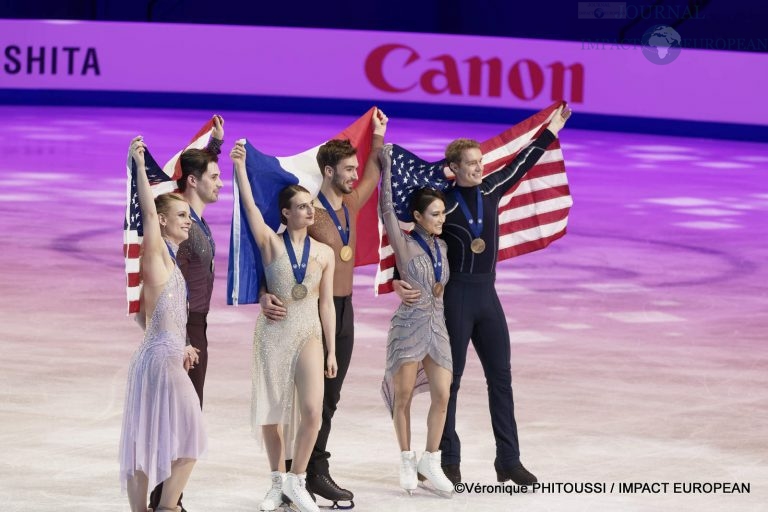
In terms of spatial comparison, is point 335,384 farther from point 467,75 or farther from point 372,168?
point 467,75

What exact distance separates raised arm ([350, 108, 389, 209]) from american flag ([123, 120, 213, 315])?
2.58 ft

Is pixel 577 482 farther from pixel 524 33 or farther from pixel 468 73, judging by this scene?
pixel 524 33

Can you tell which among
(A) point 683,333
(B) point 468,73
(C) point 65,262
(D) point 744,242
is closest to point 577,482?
(A) point 683,333

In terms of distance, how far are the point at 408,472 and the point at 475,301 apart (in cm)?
76

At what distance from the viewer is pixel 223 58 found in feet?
70.3

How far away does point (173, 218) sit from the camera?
5.59m

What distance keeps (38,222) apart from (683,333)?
5797mm

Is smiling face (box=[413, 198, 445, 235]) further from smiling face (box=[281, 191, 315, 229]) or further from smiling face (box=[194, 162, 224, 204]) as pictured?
smiling face (box=[194, 162, 224, 204])

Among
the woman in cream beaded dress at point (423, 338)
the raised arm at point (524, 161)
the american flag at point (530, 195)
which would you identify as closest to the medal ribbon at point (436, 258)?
the woman in cream beaded dress at point (423, 338)

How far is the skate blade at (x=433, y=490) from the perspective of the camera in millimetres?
6219

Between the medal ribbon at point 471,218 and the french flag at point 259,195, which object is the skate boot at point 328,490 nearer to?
the french flag at point 259,195

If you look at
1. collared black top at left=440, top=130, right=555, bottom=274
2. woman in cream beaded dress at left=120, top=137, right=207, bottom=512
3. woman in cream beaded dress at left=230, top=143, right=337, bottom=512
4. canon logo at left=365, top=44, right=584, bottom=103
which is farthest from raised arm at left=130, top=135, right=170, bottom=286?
canon logo at left=365, top=44, right=584, bottom=103

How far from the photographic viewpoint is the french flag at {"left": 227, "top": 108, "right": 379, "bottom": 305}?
601 centimetres

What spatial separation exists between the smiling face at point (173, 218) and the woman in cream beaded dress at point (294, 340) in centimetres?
41
